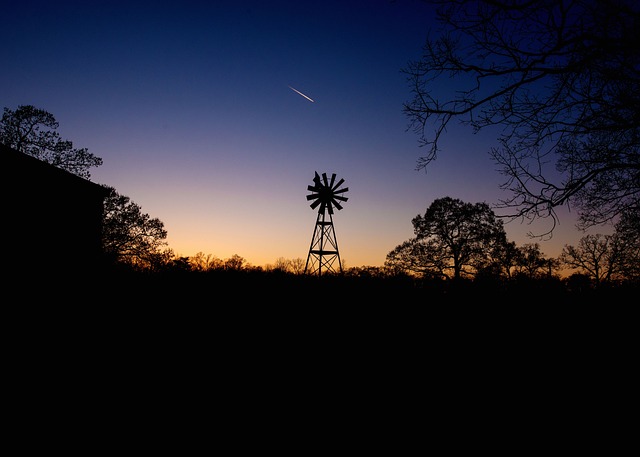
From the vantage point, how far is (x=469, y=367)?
3.91 m

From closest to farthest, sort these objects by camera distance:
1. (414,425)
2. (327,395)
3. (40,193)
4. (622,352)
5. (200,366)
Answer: (414,425)
(327,395)
(200,366)
(622,352)
(40,193)

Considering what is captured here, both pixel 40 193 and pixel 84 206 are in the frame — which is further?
pixel 84 206

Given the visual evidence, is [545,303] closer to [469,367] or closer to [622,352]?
[622,352]

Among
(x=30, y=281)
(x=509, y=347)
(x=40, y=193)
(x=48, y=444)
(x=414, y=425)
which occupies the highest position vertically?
(x=40, y=193)

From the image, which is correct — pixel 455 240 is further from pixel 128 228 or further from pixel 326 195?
pixel 128 228

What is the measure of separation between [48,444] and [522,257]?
28.2m

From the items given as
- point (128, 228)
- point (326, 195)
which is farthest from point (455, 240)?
point (128, 228)

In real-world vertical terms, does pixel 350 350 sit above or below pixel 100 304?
below

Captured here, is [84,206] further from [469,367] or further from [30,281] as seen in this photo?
[469,367]

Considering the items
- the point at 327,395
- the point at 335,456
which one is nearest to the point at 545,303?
the point at 327,395

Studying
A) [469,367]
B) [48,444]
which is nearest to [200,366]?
[48,444]

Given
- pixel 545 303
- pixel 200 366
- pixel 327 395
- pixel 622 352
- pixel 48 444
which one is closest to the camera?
pixel 48 444

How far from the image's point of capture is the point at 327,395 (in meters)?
3.40

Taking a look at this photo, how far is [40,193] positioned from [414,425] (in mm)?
20440
